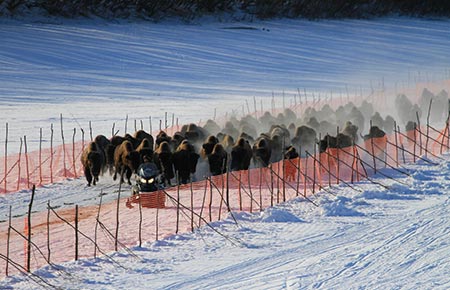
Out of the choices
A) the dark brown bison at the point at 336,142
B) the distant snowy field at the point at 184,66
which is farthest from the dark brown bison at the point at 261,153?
the distant snowy field at the point at 184,66

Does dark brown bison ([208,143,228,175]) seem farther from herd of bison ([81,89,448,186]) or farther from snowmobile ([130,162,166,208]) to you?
snowmobile ([130,162,166,208])

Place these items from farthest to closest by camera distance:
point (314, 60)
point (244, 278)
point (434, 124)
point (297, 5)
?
point (297, 5) < point (314, 60) < point (434, 124) < point (244, 278)

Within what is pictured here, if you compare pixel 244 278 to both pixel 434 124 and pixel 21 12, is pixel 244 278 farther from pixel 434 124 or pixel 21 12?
pixel 21 12

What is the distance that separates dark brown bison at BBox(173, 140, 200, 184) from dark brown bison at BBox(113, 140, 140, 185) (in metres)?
1.02

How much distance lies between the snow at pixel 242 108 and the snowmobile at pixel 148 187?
1488 mm

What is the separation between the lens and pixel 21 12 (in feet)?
228

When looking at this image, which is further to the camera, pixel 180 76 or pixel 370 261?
pixel 180 76

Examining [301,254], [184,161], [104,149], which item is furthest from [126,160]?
[301,254]

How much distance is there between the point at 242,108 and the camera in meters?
43.7

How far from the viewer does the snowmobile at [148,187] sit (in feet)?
68.8

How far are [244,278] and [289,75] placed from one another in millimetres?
43713

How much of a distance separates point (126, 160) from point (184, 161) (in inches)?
60.1

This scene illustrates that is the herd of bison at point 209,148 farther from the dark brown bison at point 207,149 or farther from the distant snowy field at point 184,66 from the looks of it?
the distant snowy field at point 184,66

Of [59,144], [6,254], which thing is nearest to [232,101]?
[59,144]
